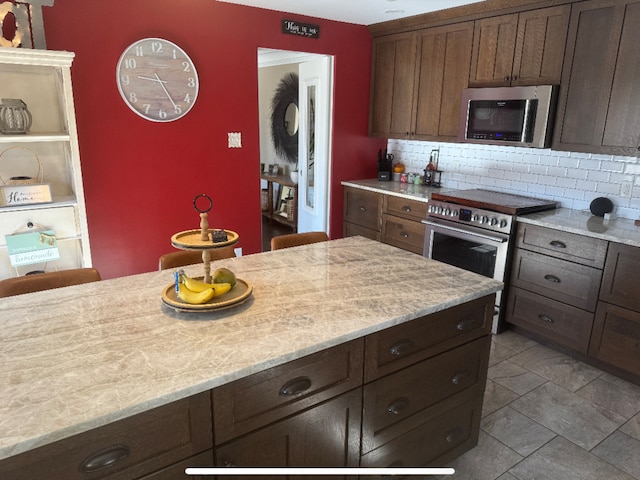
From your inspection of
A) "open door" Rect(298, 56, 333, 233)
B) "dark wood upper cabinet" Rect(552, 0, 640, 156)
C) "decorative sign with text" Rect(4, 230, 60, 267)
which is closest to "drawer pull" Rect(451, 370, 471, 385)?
"dark wood upper cabinet" Rect(552, 0, 640, 156)

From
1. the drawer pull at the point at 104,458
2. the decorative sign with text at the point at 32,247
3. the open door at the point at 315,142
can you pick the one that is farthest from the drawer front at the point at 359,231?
the drawer pull at the point at 104,458

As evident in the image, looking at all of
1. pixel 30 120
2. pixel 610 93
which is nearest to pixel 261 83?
pixel 30 120

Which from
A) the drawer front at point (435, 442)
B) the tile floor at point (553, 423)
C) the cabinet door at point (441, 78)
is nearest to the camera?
the drawer front at point (435, 442)

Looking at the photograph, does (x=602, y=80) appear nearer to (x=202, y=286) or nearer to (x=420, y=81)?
(x=420, y=81)

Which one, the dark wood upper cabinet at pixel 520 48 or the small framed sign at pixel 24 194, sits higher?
the dark wood upper cabinet at pixel 520 48

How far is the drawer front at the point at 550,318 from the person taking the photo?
9.82 feet

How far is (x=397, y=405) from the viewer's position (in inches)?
68.6

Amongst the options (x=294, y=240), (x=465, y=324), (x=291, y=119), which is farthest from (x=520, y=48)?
(x=291, y=119)

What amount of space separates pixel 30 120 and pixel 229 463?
8.03 ft

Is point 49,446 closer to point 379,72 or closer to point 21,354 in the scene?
point 21,354

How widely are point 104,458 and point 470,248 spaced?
300 centimetres

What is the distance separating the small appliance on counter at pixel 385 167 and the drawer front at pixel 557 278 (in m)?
1.87

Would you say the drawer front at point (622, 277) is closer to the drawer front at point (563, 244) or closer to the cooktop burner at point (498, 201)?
the drawer front at point (563, 244)

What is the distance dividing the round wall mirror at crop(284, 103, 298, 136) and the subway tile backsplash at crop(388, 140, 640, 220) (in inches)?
77.1
